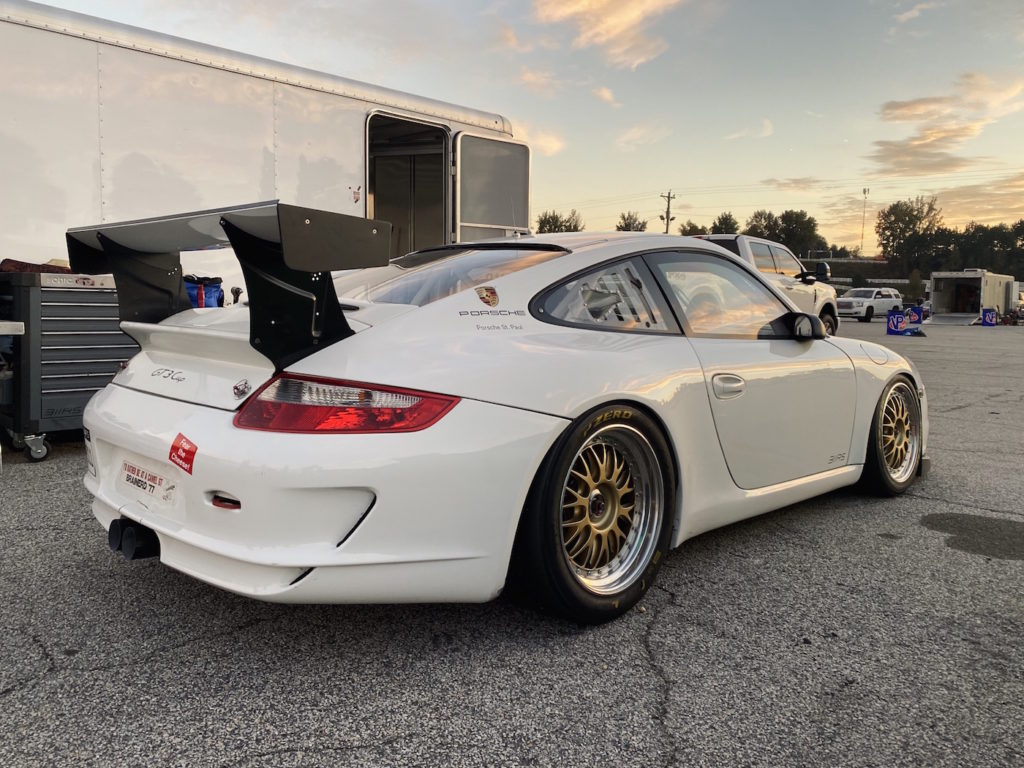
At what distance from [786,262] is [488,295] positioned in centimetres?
1111

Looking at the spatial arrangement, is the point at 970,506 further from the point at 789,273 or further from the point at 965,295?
the point at 965,295

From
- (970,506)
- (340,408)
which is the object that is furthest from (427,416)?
(970,506)

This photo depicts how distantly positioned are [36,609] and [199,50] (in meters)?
4.91

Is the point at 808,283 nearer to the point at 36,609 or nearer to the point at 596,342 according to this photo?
the point at 596,342

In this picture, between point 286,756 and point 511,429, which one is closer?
point 286,756

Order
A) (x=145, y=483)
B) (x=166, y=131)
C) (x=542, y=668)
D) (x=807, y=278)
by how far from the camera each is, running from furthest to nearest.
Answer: (x=807, y=278) → (x=166, y=131) → (x=145, y=483) → (x=542, y=668)

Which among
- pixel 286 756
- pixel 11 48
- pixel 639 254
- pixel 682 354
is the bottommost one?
pixel 286 756

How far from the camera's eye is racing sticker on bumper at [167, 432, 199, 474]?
2359 millimetres

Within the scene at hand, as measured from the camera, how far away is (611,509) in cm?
284

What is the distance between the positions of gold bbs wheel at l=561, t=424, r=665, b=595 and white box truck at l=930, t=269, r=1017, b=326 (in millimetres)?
35741

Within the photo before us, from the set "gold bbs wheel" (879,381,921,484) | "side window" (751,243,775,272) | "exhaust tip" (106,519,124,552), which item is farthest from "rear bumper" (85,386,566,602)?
"side window" (751,243,775,272)

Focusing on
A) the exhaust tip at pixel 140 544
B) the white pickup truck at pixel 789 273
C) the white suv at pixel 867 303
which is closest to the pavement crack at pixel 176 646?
the exhaust tip at pixel 140 544

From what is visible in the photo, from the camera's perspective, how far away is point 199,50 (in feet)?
20.7

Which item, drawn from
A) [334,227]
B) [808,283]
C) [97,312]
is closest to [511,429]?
[334,227]
